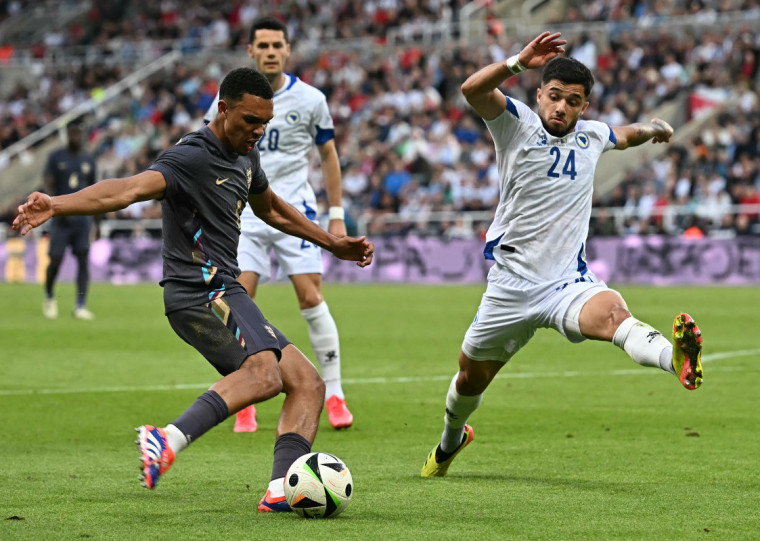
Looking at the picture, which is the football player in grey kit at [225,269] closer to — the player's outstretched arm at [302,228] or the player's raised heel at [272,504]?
the player's raised heel at [272,504]

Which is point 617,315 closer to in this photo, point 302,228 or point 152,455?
point 302,228

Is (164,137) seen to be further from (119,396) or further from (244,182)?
(244,182)

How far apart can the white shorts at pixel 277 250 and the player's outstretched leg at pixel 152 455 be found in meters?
3.72

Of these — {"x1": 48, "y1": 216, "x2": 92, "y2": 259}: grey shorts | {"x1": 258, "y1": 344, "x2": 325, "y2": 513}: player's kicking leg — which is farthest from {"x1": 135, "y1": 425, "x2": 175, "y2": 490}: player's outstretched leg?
{"x1": 48, "y1": 216, "x2": 92, "y2": 259}: grey shorts

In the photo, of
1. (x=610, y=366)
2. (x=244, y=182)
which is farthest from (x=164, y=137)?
(x=244, y=182)

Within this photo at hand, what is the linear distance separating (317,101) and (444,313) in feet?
32.3

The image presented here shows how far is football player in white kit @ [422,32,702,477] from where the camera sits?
20.6 ft

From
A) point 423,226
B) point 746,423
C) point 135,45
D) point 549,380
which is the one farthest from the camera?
point 135,45

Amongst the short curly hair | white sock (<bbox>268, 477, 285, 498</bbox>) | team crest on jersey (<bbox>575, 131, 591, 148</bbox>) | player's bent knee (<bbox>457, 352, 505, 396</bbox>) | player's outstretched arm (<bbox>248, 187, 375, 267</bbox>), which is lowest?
white sock (<bbox>268, 477, 285, 498</bbox>)

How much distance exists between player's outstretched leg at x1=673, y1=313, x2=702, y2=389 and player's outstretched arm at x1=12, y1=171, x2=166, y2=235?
2352 millimetres

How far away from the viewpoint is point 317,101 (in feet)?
28.3

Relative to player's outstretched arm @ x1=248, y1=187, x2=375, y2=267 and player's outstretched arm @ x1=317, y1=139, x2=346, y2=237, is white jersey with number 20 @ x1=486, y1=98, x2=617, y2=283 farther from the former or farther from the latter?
player's outstretched arm @ x1=317, y1=139, x2=346, y2=237

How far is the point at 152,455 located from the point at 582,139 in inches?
123

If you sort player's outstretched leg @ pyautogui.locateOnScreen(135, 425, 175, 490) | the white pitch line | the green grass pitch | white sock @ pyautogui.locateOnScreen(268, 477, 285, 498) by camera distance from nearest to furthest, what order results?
player's outstretched leg @ pyautogui.locateOnScreen(135, 425, 175, 490)
the green grass pitch
white sock @ pyautogui.locateOnScreen(268, 477, 285, 498)
the white pitch line
